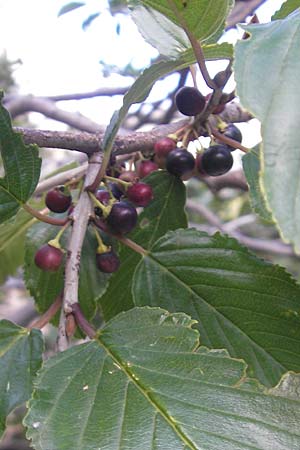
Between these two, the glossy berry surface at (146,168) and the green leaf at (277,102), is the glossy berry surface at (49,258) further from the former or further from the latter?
the green leaf at (277,102)

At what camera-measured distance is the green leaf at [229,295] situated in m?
0.89

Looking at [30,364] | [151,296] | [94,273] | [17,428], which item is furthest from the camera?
[17,428]

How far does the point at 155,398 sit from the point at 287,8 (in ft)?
1.58

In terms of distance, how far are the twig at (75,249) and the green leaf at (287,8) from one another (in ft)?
1.15

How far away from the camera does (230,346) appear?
89 centimetres

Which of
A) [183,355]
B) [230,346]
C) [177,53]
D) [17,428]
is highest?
[177,53]

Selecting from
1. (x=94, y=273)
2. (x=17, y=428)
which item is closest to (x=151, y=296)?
(x=94, y=273)

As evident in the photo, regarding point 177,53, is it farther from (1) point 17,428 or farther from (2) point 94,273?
(1) point 17,428

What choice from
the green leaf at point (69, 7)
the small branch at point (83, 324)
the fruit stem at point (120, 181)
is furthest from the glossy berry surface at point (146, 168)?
the green leaf at point (69, 7)

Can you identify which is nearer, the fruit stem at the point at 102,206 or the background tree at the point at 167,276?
the background tree at the point at 167,276

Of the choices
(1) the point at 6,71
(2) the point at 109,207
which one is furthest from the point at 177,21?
(1) the point at 6,71

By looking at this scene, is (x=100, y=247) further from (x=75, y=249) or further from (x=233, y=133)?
(x=233, y=133)

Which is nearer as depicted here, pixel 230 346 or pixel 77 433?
pixel 77 433

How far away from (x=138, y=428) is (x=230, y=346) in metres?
0.25
